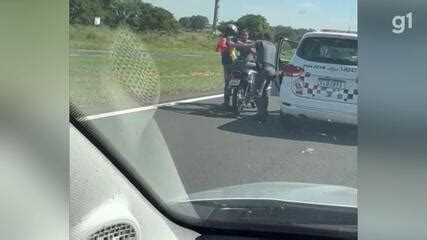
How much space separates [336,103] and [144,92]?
76cm

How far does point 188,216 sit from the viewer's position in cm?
254

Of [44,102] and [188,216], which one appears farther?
[188,216]

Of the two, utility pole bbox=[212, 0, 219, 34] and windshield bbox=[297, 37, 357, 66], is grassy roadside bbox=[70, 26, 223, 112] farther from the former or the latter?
windshield bbox=[297, 37, 357, 66]

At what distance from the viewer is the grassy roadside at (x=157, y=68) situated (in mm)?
2111

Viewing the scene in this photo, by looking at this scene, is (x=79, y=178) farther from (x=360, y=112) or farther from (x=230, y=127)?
(x=360, y=112)

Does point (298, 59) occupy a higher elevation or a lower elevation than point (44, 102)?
higher

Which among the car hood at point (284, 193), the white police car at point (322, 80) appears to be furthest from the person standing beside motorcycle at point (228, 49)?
the car hood at point (284, 193)

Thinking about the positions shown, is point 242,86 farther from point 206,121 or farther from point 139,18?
point 139,18

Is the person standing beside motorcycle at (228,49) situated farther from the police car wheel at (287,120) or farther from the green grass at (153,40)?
the police car wheel at (287,120)

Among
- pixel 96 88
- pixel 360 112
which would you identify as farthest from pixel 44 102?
pixel 360 112

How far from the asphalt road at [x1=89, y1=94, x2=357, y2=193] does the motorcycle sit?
1.3 inches

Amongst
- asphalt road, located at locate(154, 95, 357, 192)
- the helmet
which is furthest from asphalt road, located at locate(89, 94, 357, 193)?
the helmet

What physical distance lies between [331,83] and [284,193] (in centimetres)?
55

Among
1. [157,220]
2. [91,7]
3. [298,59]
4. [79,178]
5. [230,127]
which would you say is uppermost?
[91,7]
